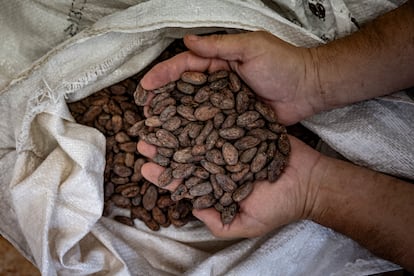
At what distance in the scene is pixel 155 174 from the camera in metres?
0.97

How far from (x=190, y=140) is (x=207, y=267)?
0.22 meters

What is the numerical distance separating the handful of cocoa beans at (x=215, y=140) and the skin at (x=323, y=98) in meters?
0.02

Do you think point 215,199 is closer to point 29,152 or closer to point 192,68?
point 192,68

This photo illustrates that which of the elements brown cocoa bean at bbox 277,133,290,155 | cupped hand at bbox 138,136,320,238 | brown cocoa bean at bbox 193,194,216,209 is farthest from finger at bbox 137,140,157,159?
brown cocoa bean at bbox 277,133,290,155

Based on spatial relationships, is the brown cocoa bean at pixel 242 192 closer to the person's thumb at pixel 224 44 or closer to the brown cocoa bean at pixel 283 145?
the brown cocoa bean at pixel 283 145

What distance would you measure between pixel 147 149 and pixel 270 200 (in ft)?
0.74

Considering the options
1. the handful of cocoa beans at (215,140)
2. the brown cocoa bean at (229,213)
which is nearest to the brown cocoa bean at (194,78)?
the handful of cocoa beans at (215,140)

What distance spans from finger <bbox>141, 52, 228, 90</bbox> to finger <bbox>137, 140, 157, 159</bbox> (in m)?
0.10

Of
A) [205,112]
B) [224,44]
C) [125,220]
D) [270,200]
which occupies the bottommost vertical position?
[125,220]

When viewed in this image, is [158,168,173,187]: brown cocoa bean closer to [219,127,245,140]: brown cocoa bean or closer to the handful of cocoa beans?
the handful of cocoa beans

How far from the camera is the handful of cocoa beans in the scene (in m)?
0.94

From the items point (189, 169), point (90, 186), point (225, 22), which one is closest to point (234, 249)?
point (189, 169)

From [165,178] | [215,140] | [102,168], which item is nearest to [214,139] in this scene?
[215,140]

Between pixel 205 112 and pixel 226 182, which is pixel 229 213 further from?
pixel 205 112
